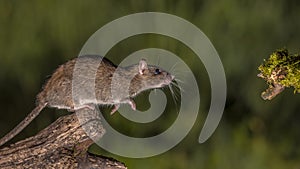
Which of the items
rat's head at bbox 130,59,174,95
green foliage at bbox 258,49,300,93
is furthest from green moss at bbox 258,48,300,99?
rat's head at bbox 130,59,174,95

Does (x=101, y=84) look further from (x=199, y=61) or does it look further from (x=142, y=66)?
(x=199, y=61)

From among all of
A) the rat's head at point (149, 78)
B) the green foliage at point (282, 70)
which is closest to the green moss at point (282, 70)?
the green foliage at point (282, 70)

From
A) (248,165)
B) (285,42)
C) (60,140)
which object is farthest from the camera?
(285,42)

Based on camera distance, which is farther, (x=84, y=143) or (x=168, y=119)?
(x=168, y=119)

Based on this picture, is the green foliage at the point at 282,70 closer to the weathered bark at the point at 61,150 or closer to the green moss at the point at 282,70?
the green moss at the point at 282,70

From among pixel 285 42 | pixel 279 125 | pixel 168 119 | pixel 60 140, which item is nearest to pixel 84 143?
pixel 60 140

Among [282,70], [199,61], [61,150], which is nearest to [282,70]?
[282,70]

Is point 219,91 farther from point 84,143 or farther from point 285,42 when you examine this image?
point 84,143
